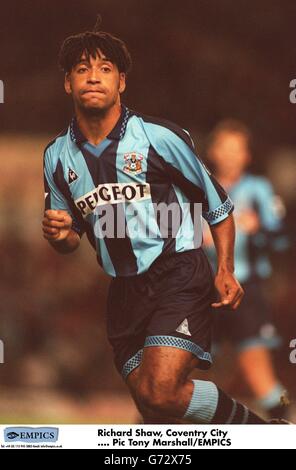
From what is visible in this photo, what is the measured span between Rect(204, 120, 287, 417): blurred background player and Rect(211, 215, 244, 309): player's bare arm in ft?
→ 0.43

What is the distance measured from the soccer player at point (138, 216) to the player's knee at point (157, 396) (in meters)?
0.01

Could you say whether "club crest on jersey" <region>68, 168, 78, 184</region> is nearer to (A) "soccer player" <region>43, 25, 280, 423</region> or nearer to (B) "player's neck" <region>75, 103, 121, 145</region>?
(A) "soccer player" <region>43, 25, 280, 423</region>

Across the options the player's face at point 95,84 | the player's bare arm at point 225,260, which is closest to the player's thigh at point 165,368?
the player's bare arm at point 225,260

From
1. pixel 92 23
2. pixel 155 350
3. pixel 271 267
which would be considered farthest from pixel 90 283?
pixel 92 23

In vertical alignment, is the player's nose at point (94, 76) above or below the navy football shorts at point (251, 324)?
above

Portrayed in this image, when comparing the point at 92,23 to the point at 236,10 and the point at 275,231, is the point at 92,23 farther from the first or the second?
the point at 275,231

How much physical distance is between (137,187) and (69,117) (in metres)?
0.58

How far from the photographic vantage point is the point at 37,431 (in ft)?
19.5

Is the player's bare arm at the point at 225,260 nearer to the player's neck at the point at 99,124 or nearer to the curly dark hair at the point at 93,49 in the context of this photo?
the player's neck at the point at 99,124

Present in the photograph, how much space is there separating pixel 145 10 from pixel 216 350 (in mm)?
1964

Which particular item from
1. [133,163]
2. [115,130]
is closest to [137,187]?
[133,163]

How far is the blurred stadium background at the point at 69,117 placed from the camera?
232 inches

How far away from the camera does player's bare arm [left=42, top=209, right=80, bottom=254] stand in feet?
18.7

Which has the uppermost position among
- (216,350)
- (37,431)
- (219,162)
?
(219,162)
